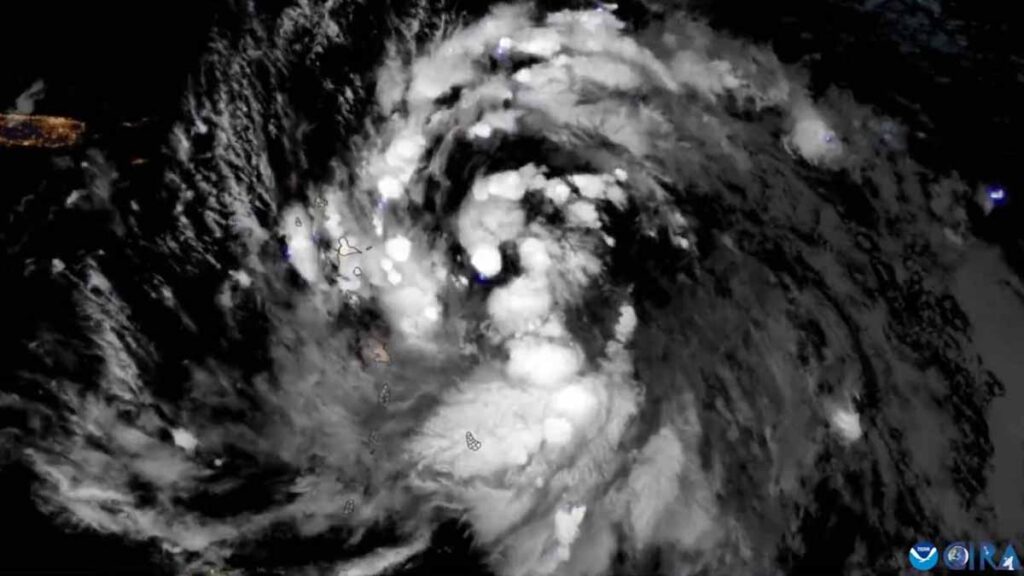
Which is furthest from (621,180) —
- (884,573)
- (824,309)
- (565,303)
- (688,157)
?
(884,573)

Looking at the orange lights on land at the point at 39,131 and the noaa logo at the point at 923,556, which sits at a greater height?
the orange lights on land at the point at 39,131

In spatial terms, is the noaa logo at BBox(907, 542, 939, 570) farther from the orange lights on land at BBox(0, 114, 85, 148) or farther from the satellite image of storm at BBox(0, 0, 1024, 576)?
the orange lights on land at BBox(0, 114, 85, 148)

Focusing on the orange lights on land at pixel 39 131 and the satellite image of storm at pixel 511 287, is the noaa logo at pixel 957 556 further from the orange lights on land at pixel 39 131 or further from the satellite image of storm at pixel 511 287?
the orange lights on land at pixel 39 131

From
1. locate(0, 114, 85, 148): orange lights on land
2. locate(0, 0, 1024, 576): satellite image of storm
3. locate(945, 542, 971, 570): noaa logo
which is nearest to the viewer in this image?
locate(0, 114, 85, 148): orange lights on land

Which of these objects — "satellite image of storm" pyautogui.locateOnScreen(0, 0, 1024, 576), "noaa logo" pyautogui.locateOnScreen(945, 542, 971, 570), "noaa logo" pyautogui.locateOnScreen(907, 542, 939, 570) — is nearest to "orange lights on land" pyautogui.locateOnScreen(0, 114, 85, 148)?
"satellite image of storm" pyautogui.locateOnScreen(0, 0, 1024, 576)

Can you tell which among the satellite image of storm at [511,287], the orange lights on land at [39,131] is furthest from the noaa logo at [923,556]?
the orange lights on land at [39,131]

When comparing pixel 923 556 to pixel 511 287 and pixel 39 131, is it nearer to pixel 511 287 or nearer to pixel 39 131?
pixel 511 287

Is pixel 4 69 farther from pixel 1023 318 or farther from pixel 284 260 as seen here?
pixel 1023 318
